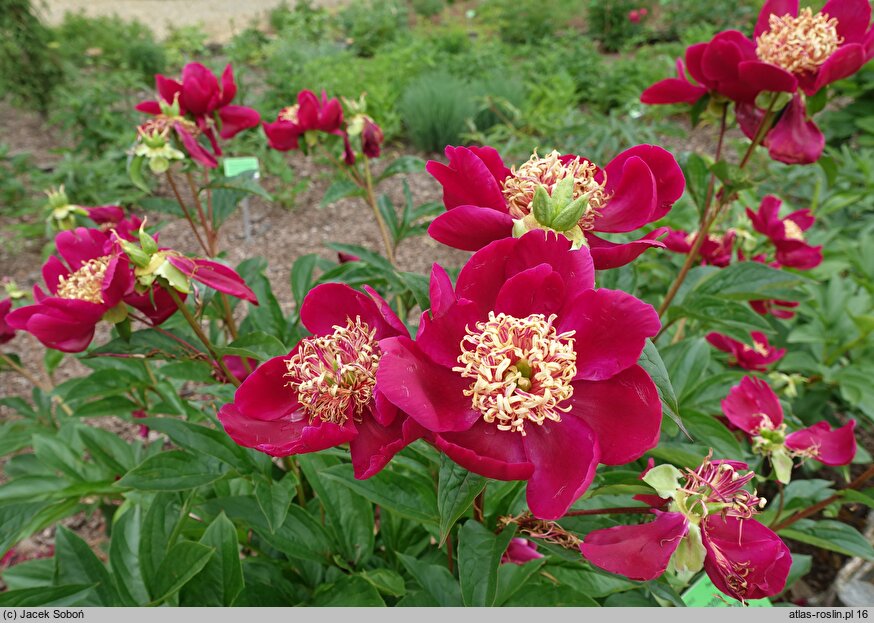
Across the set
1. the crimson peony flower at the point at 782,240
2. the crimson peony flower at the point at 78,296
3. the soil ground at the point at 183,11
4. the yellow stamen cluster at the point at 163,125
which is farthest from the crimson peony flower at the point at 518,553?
the soil ground at the point at 183,11

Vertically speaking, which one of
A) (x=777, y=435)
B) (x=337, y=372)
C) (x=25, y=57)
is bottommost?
(x=777, y=435)

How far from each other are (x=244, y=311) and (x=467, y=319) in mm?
2418

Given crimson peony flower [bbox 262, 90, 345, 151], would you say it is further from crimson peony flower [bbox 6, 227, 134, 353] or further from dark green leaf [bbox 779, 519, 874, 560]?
dark green leaf [bbox 779, 519, 874, 560]

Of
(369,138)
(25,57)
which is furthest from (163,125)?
(25,57)

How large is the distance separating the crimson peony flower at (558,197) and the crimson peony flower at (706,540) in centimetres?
26

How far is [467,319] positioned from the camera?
576 millimetres

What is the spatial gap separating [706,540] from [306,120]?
1309 millimetres

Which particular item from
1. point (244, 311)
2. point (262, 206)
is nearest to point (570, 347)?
point (244, 311)

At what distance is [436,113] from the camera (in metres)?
3.97

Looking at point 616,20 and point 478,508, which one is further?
point 616,20

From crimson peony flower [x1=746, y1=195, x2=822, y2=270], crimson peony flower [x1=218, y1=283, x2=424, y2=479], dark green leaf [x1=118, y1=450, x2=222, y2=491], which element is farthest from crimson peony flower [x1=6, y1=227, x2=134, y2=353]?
crimson peony flower [x1=746, y1=195, x2=822, y2=270]

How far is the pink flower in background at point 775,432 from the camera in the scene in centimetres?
98

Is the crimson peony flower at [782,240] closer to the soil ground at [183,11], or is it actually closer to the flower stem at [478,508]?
the flower stem at [478,508]

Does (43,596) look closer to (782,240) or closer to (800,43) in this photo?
(800,43)
